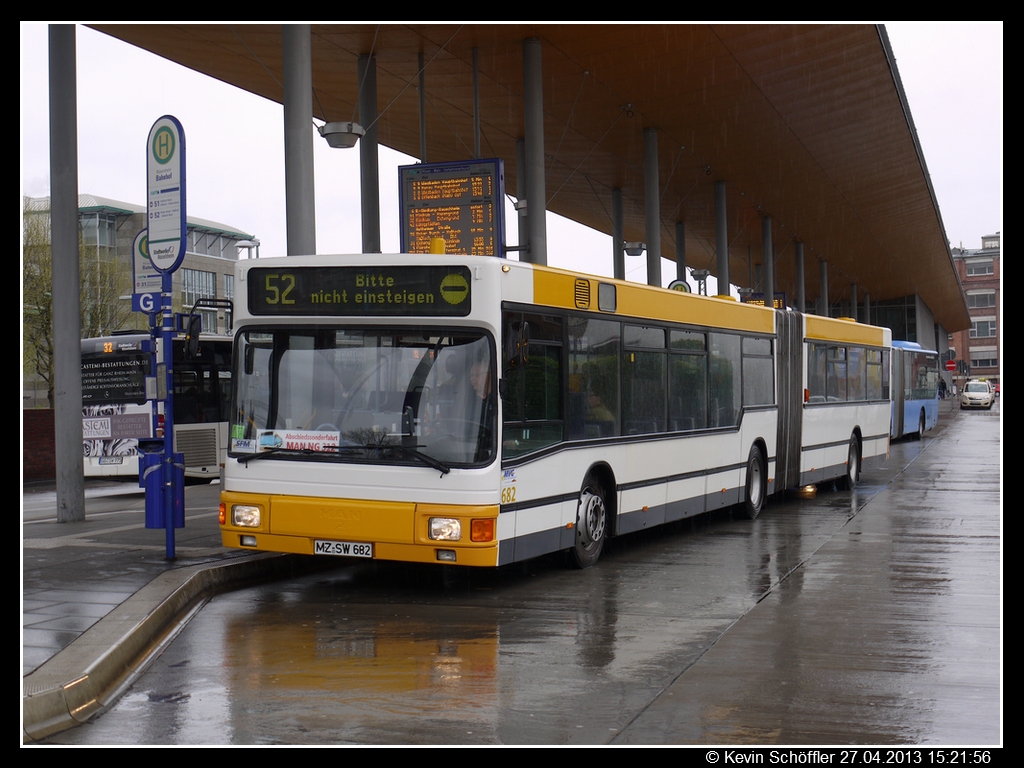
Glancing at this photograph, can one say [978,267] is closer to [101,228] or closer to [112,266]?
[101,228]

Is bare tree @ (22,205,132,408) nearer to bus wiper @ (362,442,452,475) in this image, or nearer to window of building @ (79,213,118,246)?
bus wiper @ (362,442,452,475)

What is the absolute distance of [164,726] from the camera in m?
5.84

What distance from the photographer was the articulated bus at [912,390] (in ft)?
128

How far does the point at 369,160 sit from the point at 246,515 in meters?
12.9

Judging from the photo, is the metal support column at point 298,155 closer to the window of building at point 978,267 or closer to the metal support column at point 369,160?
the metal support column at point 369,160

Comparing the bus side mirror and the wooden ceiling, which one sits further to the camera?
the wooden ceiling

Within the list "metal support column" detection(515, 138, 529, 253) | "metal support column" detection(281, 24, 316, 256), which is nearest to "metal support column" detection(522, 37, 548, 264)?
"metal support column" detection(515, 138, 529, 253)

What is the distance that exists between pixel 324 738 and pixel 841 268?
6024 cm

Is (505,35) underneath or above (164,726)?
above

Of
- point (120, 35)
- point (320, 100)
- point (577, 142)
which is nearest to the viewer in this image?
point (120, 35)

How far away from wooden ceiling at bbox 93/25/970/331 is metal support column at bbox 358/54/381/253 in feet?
1.11

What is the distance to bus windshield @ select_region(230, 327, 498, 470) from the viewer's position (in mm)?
9320

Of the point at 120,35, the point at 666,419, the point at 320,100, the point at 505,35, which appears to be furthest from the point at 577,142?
the point at 666,419
